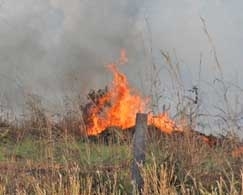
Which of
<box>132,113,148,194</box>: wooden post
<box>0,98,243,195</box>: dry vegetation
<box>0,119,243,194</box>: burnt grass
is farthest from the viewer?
<box>0,119,243,194</box>: burnt grass

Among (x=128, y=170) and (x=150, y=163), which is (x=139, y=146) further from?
(x=128, y=170)

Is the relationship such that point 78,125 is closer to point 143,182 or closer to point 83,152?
point 83,152

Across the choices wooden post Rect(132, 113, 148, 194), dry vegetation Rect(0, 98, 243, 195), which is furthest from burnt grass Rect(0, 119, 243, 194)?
wooden post Rect(132, 113, 148, 194)

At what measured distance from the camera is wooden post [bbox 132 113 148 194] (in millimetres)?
7016

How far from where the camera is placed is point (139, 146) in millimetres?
7090

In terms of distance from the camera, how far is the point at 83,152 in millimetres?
9398

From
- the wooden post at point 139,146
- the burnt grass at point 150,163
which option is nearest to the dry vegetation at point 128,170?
the burnt grass at point 150,163

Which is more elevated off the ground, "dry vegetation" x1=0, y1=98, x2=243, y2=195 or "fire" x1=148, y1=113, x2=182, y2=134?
"fire" x1=148, y1=113, x2=182, y2=134

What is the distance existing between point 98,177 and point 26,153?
3511mm

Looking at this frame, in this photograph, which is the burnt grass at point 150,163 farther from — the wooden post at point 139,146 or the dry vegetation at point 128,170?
the wooden post at point 139,146

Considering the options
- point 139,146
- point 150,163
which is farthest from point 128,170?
point 139,146

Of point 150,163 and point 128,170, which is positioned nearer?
point 150,163

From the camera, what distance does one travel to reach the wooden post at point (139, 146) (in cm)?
702

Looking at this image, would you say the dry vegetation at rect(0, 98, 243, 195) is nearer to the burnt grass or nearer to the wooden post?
the burnt grass
